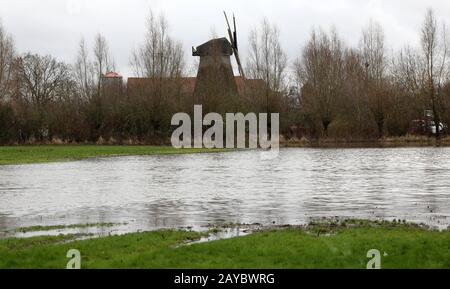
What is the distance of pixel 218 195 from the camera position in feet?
67.9

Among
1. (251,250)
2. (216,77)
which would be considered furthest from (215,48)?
(251,250)

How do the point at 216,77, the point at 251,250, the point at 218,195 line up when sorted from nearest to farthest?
the point at 251,250 → the point at 218,195 → the point at 216,77

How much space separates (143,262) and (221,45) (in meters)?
63.9

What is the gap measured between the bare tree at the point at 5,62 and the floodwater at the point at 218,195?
3808 cm

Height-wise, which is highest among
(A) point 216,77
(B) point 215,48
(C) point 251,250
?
(B) point 215,48

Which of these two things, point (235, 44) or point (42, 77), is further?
point (42, 77)

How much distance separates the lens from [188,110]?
211 ft

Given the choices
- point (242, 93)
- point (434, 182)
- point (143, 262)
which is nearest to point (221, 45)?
point (242, 93)

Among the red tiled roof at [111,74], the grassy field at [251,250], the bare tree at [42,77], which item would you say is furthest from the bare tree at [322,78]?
the grassy field at [251,250]

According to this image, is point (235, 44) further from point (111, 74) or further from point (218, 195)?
point (218, 195)

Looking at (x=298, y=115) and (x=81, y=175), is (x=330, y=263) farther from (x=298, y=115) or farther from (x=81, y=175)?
(x=298, y=115)

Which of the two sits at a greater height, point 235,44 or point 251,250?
point 235,44

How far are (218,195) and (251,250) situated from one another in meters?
10.1

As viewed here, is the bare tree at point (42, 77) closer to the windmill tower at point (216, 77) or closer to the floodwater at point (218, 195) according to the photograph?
the windmill tower at point (216, 77)
